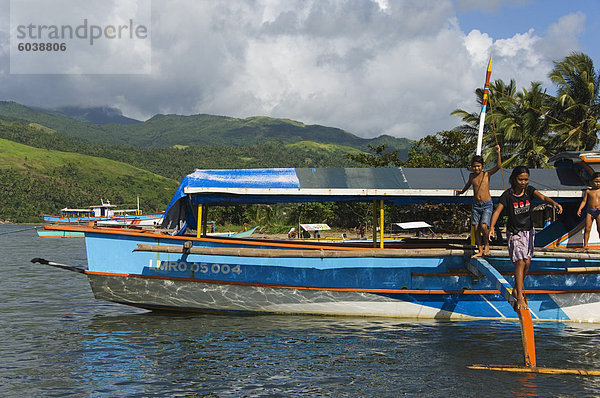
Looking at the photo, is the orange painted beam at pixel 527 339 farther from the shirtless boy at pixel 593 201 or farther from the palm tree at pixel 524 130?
the palm tree at pixel 524 130

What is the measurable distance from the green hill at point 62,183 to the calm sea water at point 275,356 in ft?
366

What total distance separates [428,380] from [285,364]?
1937mm

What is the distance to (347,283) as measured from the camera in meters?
9.83

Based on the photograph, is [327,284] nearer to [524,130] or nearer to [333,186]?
[333,186]

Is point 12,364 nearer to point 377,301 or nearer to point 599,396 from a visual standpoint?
point 377,301

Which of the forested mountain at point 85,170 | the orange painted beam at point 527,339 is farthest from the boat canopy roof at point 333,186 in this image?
the forested mountain at point 85,170

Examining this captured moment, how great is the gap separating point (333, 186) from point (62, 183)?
5163 inches

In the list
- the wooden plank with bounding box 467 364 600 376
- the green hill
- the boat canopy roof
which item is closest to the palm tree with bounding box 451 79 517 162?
the boat canopy roof

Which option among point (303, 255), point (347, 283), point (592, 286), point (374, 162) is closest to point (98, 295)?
point (303, 255)

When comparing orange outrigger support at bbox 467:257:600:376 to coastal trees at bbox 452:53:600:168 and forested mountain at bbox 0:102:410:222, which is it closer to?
coastal trees at bbox 452:53:600:168

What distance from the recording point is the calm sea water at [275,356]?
667 centimetres

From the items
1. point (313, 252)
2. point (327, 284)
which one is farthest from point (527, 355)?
point (313, 252)

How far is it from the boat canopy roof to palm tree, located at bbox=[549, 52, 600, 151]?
783 inches

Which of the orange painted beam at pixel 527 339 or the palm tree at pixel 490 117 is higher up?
the palm tree at pixel 490 117
